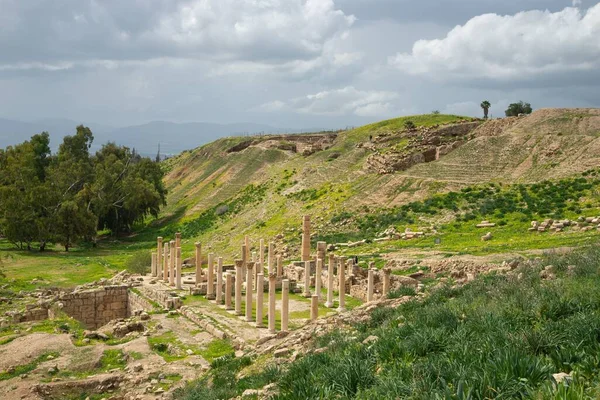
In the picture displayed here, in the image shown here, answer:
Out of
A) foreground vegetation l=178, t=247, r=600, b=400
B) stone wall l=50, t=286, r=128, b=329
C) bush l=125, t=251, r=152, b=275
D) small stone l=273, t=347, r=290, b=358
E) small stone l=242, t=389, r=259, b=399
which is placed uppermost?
foreground vegetation l=178, t=247, r=600, b=400

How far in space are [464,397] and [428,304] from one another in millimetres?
8076

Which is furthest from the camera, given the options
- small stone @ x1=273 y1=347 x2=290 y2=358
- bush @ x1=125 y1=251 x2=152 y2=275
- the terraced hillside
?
the terraced hillside

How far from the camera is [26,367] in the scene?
17422 millimetres

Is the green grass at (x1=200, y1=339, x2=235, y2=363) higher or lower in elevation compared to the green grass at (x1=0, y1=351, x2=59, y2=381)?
higher

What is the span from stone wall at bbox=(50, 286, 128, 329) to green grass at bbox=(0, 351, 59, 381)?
373 inches

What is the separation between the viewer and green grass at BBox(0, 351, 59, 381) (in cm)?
1679

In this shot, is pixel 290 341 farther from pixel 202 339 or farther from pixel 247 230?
pixel 247 230

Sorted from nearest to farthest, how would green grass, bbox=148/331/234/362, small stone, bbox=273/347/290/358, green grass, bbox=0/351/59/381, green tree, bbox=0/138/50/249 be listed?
small stone, bbox=273/347/290/358 → green grass, bbox=0/351/59/381 → green grass, bbox=148/331/234/362 → green tree, bbox=0/138/50/249

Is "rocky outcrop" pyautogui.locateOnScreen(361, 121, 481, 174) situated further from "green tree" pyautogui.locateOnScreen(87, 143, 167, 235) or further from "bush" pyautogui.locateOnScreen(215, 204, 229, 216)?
"green tree" pyautogui.locateOnScreen(87, 143, 167, 235)

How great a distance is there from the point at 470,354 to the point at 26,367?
47.3ft

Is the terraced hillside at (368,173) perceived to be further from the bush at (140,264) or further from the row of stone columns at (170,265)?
the row of stone columns at (170,265)

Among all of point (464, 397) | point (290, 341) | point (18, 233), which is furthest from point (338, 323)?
point (18, 233)

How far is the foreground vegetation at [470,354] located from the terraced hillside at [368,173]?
27252 millimetres

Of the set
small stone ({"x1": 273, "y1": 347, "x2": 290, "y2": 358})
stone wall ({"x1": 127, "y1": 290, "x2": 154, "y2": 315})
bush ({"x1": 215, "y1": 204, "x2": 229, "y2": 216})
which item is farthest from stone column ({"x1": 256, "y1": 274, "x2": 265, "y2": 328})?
bush ({"x1": 215, "y1": 204, "x2": 229, "y2": 216})
